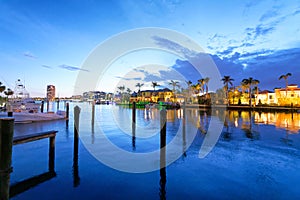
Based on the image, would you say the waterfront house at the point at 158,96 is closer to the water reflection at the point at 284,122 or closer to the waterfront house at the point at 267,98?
the waterfront house at the point at 267,98

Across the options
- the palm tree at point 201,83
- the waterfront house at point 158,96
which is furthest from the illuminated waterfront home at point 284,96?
the waterfront house at point 158,96

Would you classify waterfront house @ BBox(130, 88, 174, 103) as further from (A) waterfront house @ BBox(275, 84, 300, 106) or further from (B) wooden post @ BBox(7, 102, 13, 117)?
(B) wooden post @ BBox(7, 102, 13, 117)

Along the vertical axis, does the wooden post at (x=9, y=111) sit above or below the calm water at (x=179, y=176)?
above

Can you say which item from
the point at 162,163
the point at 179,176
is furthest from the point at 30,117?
the point at 179,176

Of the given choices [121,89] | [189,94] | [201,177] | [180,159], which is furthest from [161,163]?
[121,89]

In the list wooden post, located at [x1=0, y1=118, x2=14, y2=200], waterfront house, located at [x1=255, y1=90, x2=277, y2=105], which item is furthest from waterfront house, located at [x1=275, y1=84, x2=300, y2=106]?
wooden post, located at [x1=0, y1=118, x2=14, y2=200]

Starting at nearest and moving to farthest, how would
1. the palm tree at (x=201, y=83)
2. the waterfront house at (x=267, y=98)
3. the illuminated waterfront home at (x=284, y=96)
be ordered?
1. the illuminated waterfront home at (x=284, y=96)
2. the waterfront house at (x=267, y=98)
3. the palm tree at (x=201, y=83)

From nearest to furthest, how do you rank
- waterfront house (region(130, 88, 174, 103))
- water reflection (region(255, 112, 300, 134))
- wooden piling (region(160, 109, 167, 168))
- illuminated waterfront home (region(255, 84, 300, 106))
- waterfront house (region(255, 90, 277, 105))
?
1. wooden piling (region(160, 109, 167, 168))
2. water reflection (region(255, 112, 300, 134))
3. illuminated waterfront home (region(255, 84, 300, 106))
4. waterfront house (region(255, 90, 277, 105))
5. waterfront house (region(130, 88, 174, 103))

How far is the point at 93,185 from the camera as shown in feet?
21.1

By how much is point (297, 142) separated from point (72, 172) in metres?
14.1

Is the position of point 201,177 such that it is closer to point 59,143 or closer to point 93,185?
point 93,185

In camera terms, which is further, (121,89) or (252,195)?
(121,89)

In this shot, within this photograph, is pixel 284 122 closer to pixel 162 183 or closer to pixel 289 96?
pixel 162 183

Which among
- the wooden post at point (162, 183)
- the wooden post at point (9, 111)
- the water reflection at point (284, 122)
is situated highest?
the wooden post at point (9, 111)
